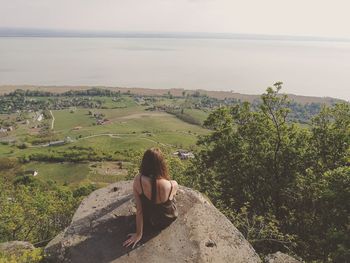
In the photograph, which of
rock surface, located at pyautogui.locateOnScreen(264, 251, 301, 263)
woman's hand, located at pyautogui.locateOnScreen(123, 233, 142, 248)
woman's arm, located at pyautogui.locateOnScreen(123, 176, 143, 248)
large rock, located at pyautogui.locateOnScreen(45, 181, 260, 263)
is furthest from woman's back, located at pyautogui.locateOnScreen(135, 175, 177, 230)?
rock surface, located at pyautogui.locateOnScreen(264, 251, 301, 263)

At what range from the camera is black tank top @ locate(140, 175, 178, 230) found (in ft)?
27.5

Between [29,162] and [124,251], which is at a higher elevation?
[124,251]

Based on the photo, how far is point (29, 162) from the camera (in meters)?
79.6

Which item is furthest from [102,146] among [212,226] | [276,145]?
[212,226]

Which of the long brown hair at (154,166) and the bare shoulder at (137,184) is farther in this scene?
the bare shoulder at (137,184)

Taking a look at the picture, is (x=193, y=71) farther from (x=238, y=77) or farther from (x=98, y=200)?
(x=98, y=200)

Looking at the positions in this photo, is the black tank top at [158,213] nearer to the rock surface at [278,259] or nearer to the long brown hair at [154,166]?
the long brown hair at [154,166]

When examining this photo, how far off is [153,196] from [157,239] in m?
1.13

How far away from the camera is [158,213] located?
8.54m

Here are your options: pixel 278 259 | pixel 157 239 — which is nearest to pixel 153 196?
pixel 157 239

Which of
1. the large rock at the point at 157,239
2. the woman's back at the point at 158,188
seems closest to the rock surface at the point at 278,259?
the large rock at the point at 157,239

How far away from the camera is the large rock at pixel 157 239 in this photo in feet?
26.8

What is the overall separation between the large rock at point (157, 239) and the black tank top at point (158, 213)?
219mm

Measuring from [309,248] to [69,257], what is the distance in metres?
10.1
